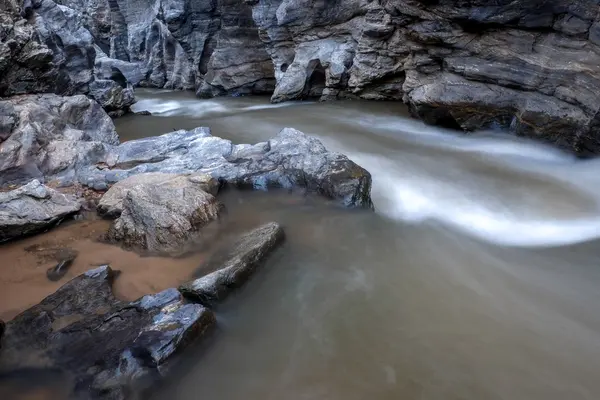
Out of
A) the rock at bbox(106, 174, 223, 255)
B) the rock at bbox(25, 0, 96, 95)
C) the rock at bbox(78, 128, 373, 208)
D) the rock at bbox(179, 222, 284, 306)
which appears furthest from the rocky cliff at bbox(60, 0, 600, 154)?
the rock at bbox(106, 174, 223, 255)

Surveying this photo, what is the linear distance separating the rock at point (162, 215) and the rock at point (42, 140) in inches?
93.2

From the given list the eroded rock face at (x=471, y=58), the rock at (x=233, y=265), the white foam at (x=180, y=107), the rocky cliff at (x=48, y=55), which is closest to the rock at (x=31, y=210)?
the rock at (x=233, y=265)

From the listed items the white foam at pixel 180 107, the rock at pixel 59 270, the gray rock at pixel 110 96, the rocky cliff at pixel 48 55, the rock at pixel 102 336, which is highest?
the rocky cliff at pixel 48 55

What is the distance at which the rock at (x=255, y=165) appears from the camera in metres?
5.50

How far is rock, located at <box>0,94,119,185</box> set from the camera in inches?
261

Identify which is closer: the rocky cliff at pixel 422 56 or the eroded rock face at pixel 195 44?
the rocky cliff at pixel 422 56

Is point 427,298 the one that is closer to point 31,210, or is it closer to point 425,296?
Answer: point 425,296

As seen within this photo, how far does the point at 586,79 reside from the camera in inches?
259

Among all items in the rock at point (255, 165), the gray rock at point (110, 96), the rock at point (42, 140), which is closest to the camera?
the rock at point (255, 165)

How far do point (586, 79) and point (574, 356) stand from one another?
18.0 feet

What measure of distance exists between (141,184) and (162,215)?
1.02 m

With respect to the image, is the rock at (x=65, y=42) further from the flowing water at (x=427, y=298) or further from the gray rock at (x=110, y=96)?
the flowing water at (x=427, y=298)

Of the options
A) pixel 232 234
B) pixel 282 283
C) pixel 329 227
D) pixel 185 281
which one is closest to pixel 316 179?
pixel 329 227

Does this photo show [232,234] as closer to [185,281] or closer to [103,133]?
[185,281]
